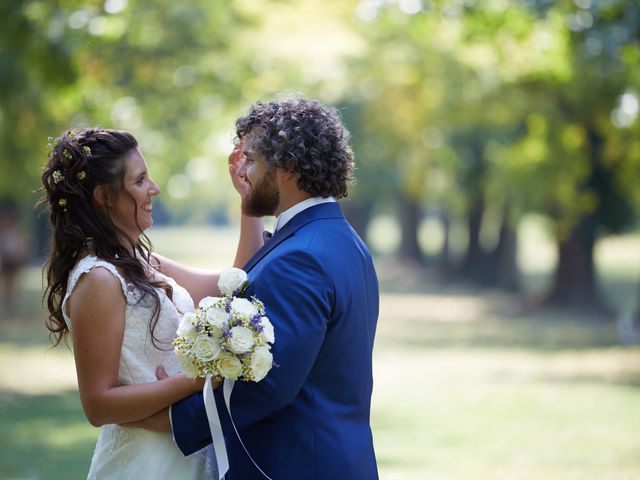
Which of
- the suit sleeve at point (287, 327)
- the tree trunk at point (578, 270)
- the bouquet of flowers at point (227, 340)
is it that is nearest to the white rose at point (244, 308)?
the bouquet of flowers at point (227, 340)

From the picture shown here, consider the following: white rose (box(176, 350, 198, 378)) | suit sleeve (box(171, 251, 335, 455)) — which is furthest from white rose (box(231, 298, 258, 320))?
white rose (box(176, 350, 198, 378))

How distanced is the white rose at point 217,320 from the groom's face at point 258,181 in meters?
0.49

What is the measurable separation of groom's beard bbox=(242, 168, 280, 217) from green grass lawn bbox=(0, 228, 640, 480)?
16.4 feet

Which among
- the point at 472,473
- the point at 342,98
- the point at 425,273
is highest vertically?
the point at 342,98

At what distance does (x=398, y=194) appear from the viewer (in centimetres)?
5003

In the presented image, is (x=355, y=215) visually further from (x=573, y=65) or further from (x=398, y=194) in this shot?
(x=573, y=65)

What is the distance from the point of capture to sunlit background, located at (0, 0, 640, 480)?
11.2 metres

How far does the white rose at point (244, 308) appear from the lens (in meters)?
3.22

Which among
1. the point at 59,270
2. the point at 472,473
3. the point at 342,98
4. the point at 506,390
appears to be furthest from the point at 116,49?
the point at 59,270

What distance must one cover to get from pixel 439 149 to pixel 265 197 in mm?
30738

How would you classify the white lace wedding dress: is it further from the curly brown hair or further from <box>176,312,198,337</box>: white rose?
the curly brown hair

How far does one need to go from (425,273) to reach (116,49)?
2682cm

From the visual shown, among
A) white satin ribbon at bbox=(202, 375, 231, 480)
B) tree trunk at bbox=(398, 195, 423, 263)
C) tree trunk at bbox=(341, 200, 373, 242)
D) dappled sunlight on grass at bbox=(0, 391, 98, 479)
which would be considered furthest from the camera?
tree trunk at bbox=(341, 200, 373, 242)

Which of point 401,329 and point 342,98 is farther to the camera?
point 342,98
